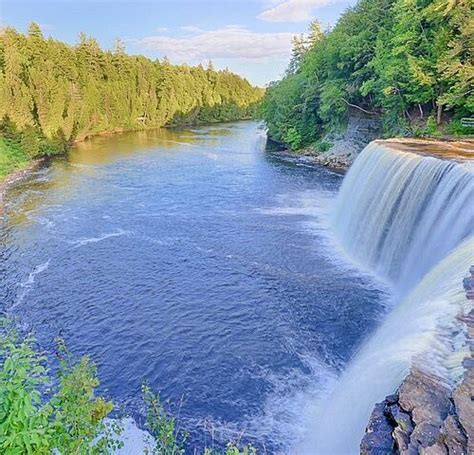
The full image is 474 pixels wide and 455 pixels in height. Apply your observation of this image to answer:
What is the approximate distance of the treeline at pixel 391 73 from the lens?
1975cm

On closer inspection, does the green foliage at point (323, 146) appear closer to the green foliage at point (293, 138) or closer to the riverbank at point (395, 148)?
the riverbank at point (395, 148)

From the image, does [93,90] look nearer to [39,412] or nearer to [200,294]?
[200,294]

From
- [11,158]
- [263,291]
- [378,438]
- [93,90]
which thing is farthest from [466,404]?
[93,90]

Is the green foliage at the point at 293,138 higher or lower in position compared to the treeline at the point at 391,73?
lower

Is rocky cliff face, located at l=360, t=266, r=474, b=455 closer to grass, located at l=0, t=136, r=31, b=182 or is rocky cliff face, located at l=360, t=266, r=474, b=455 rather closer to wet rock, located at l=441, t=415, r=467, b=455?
wet rock, located at l=441, t=415, r=467, b=455

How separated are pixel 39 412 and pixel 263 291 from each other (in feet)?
29.6

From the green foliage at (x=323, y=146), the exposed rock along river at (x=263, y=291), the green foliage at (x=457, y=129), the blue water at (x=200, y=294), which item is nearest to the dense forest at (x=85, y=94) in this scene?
the blue water at (x=200, y=294)

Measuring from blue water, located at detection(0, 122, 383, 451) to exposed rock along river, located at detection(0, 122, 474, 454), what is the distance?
0.04 metres

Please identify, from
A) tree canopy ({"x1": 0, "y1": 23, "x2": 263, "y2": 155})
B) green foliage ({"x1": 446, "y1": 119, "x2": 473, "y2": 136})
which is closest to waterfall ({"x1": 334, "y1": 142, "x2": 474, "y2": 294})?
green foliage ({"x1": 446, "y1": 119, "x2": 473, "y2": 136})

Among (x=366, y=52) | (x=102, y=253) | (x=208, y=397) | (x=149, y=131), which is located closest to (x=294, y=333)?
(x=208, y=397)

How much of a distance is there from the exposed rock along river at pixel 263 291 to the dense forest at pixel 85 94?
1272cm

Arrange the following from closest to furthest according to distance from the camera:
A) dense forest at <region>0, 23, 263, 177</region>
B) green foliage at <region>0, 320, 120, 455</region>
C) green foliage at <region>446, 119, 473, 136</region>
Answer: green foliage at <region>0, 320, 120, 455</region>
green foliage at <region>446, 119, 473, 136</region>
dense forest at <region>0, 23, 263, 177</region>

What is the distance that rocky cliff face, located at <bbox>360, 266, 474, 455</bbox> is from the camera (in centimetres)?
418

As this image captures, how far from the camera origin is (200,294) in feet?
39.8
